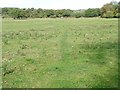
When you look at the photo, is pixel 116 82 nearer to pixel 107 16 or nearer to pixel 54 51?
pixel 54 51

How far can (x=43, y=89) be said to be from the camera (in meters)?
12.5

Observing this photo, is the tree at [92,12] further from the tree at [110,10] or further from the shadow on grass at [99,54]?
the shadow on grass at [99,54]

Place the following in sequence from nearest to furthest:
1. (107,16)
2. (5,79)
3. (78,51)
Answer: (5,79)
(78,51)
(107,16)

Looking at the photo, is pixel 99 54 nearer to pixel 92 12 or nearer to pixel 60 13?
pixel 92 12

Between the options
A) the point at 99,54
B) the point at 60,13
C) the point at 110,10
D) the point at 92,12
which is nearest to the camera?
the point at 99,54

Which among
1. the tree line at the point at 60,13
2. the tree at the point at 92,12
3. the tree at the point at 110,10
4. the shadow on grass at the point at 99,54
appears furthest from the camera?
the tree at the point at 92,12

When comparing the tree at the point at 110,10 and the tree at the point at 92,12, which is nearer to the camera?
the tree at the point at 110,10

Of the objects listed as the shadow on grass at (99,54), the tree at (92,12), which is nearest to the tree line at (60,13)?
the tree at (92,12)

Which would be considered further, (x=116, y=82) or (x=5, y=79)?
(x=5, y=79)

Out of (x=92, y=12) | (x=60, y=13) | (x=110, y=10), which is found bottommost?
(x=60, y=13)

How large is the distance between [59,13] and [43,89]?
101199 mm

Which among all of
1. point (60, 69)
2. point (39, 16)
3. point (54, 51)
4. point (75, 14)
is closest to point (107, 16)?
point (75, 14)

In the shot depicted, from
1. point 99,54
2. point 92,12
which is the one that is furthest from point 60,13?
point 99,54

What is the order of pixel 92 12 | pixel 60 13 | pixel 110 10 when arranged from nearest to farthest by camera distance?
pixel 110 10 → pixel 92 12 → pixel 60 13
